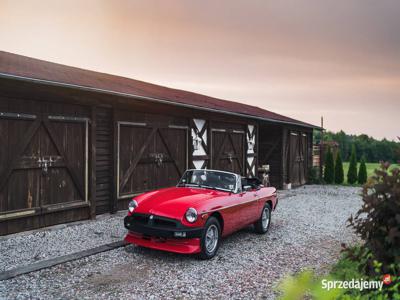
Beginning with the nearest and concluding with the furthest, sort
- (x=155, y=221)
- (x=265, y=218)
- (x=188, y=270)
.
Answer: (x=188, y=270) → (x=155, y=221) → (x=265, y=218)

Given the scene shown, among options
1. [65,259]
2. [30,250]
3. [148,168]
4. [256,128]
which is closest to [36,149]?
[30,250]

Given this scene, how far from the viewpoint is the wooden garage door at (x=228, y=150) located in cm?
1338

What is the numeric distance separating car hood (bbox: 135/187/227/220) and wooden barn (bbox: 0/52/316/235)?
2.59m

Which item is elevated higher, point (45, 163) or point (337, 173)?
Result: point (45, 163)

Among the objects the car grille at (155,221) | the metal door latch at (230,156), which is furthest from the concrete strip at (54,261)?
the metal door latch at (230,156)

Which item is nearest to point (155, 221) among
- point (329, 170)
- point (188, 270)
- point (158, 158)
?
point (188, 270)

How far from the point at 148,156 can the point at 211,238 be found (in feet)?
15.6

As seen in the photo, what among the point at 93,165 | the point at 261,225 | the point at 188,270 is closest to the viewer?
the point at 188,270

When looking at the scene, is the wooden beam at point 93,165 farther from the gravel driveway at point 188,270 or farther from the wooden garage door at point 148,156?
the wooden garage door at point 148,156

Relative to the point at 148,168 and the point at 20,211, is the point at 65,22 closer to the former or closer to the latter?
the point at 148,168

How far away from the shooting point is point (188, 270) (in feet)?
Answer: 17.7

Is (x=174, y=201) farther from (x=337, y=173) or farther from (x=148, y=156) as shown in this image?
(x=337, y=173)

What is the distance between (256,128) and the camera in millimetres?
16250

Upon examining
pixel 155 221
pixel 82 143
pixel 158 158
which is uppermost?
pixel 82 143
